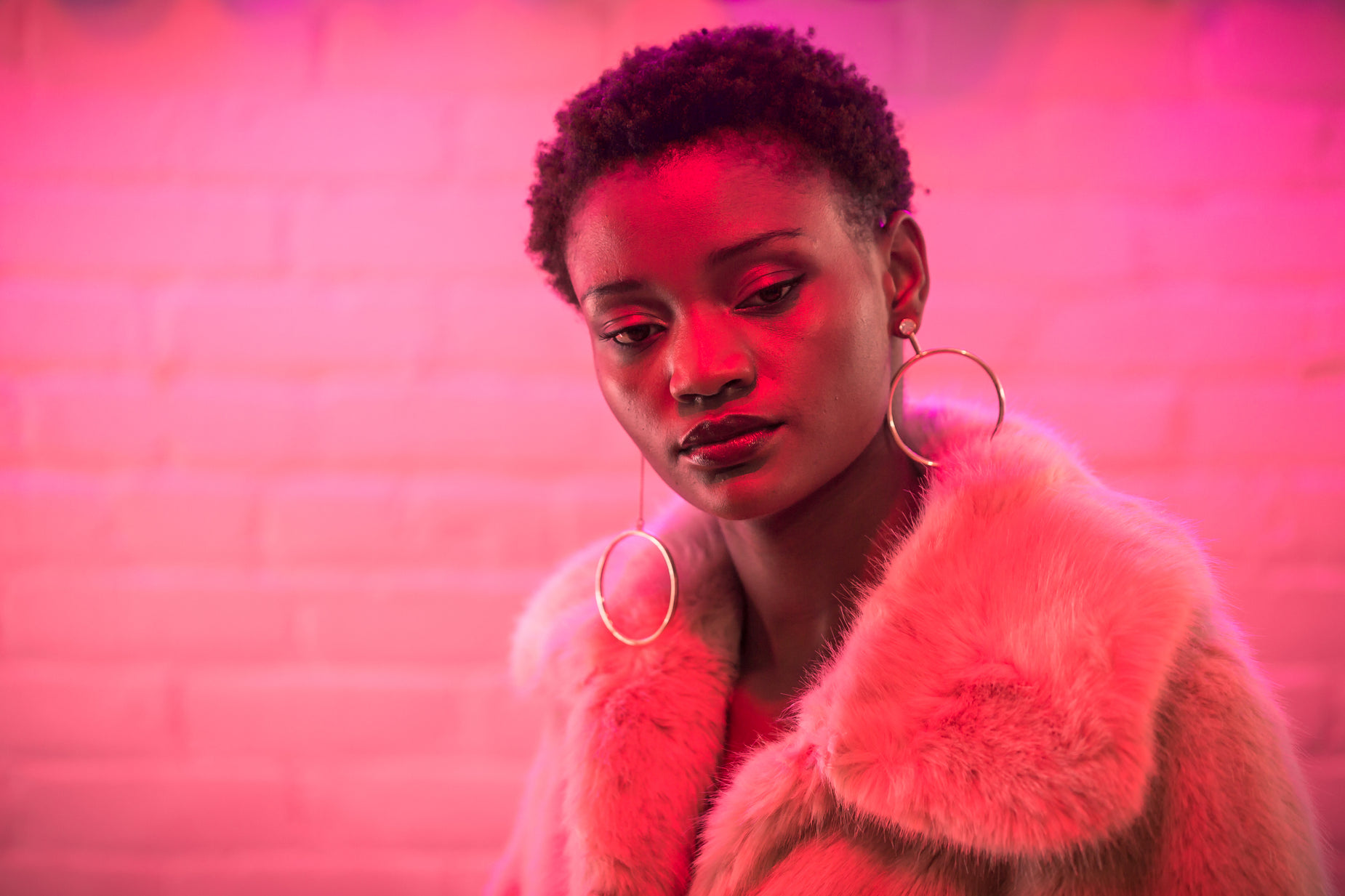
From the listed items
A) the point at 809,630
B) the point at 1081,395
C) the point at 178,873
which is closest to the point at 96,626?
the point at 178,873

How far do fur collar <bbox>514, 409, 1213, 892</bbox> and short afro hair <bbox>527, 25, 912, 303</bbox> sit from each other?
0.94ft

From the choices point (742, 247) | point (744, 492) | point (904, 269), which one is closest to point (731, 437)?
point (744, 492)

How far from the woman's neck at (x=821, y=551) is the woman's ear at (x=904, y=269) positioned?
0.12 meters

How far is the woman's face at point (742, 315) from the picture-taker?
2.51 ft

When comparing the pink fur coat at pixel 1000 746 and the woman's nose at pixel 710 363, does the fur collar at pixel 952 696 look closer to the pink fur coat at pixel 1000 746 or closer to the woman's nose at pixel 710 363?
the pink fur coat at pixel 1000 746

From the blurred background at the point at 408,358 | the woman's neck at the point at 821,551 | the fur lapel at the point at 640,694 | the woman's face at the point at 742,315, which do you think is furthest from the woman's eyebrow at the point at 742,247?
Answer: the blurred background at the point at 408,358

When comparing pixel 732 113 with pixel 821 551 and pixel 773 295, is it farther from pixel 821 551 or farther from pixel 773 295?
pixel 821 551

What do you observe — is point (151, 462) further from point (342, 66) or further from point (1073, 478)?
point (1073, 478)

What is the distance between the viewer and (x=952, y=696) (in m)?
0.70

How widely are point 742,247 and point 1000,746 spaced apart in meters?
0.43

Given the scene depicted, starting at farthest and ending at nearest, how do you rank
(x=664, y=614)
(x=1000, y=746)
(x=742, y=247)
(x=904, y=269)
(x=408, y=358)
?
1. (x=408, y=358)
2. (x=664, y=614)
3. (x=904, y=269)
4. (x=742, y=247)
5. (x=1000, y=746)

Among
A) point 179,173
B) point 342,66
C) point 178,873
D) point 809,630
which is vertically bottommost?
point 178,873

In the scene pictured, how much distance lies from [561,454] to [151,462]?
656 millimetres

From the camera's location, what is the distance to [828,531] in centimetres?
90
